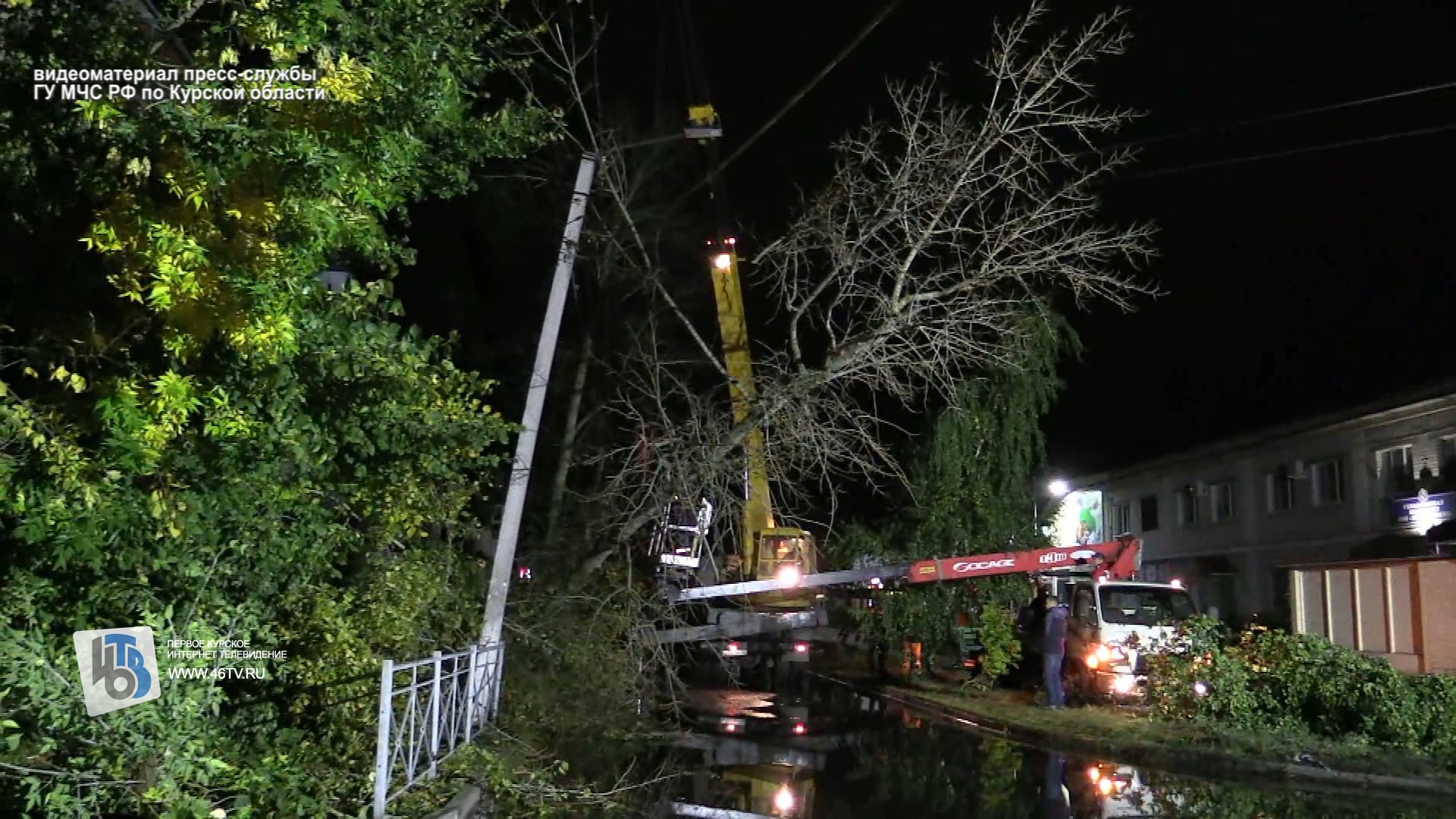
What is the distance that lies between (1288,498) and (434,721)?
29056mm

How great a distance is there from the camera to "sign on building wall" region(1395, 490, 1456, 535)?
85.6 feet

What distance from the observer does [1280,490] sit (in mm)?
33719

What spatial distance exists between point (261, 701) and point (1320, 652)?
12.3 meters

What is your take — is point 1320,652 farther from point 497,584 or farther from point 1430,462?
point 1430,462

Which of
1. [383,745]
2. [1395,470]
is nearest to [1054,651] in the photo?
[383,745]

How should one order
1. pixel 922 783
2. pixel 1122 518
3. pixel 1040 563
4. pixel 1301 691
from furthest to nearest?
pixel 1122 518
pixel 1040 563
pixel 1301 691
pixel 922 783

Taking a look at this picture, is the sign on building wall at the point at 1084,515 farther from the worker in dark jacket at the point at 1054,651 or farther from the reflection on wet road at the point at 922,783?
the reflection on wet road at the point at 922,783

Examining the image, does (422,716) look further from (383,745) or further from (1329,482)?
(1329,482)

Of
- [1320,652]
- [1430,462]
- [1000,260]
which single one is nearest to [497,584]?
[1000,260]

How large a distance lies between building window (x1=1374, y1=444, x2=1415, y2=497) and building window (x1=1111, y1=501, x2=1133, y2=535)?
569 inches

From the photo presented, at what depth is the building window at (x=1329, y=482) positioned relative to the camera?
3080cm

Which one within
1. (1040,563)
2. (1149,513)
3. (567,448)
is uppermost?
(567,448)

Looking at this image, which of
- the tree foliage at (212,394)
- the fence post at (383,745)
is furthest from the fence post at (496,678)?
the fence post at (383,745)

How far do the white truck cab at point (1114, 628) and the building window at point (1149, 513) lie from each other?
69.2ft
